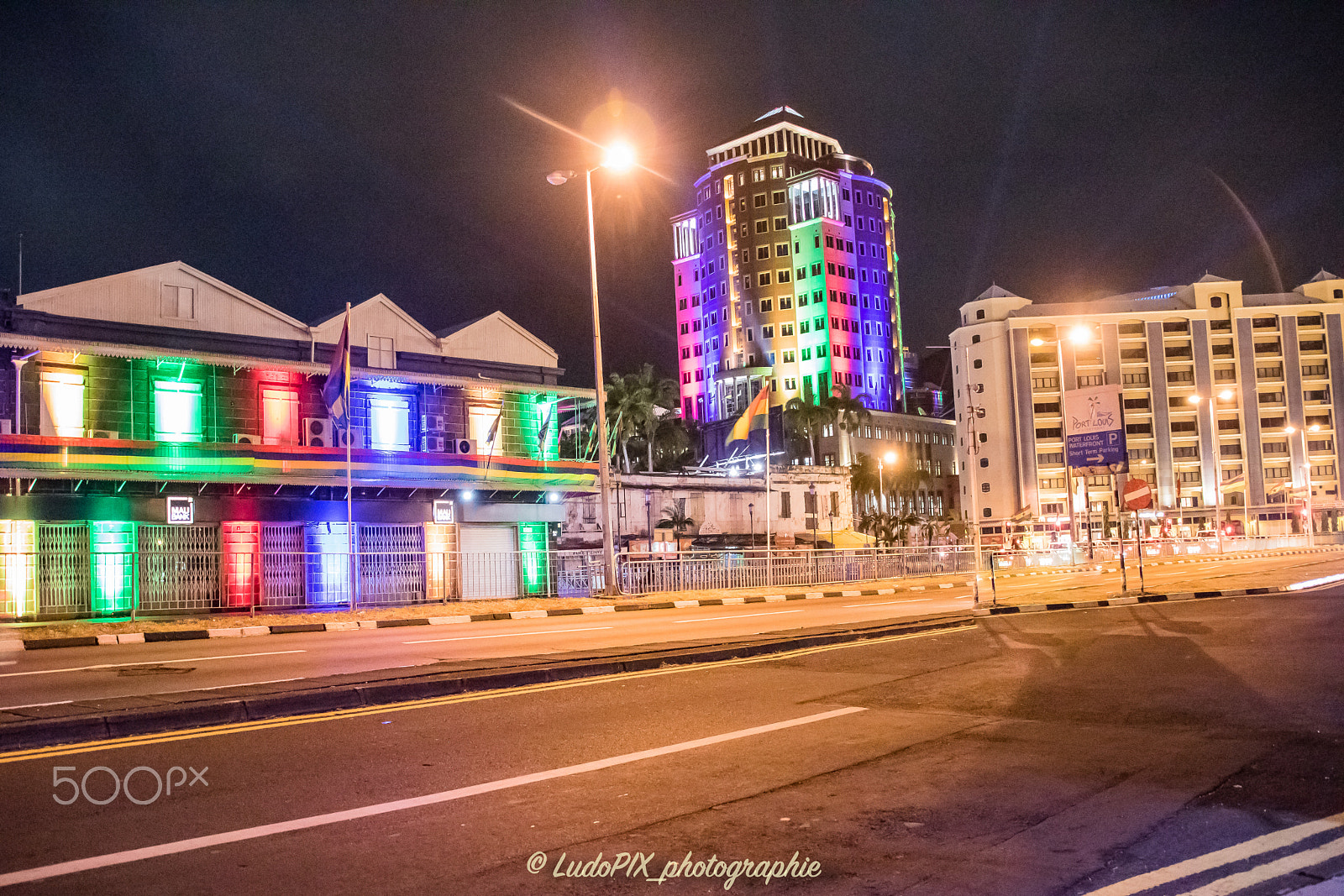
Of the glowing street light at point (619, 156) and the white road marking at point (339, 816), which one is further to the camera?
the glowing street light at point (619, 156)

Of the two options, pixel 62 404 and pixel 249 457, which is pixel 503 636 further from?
pixel 62 404

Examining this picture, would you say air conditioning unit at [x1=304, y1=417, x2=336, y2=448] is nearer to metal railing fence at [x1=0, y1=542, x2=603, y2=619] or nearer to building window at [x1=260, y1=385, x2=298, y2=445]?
building window at [x1=260, y1=385, x2=298, y2=445]

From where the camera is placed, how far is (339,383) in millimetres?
25234

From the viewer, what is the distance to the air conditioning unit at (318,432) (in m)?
30.6

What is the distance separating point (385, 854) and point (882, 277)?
141 metres

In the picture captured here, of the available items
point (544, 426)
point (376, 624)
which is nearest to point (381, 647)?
point (376, 624)

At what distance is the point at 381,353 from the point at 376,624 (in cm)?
1370

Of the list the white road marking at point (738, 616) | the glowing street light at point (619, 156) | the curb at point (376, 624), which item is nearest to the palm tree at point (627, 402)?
the curb at point (376, 624)

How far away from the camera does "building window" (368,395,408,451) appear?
3183 cm

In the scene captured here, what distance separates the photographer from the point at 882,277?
141 metres

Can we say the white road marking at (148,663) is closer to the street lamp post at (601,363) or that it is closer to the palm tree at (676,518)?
the street lamp post at (601,363)

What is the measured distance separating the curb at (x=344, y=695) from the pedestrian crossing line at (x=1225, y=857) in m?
6.85

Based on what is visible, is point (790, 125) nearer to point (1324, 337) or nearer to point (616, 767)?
point (1324, 337)

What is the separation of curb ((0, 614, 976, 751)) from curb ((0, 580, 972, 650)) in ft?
32.5
